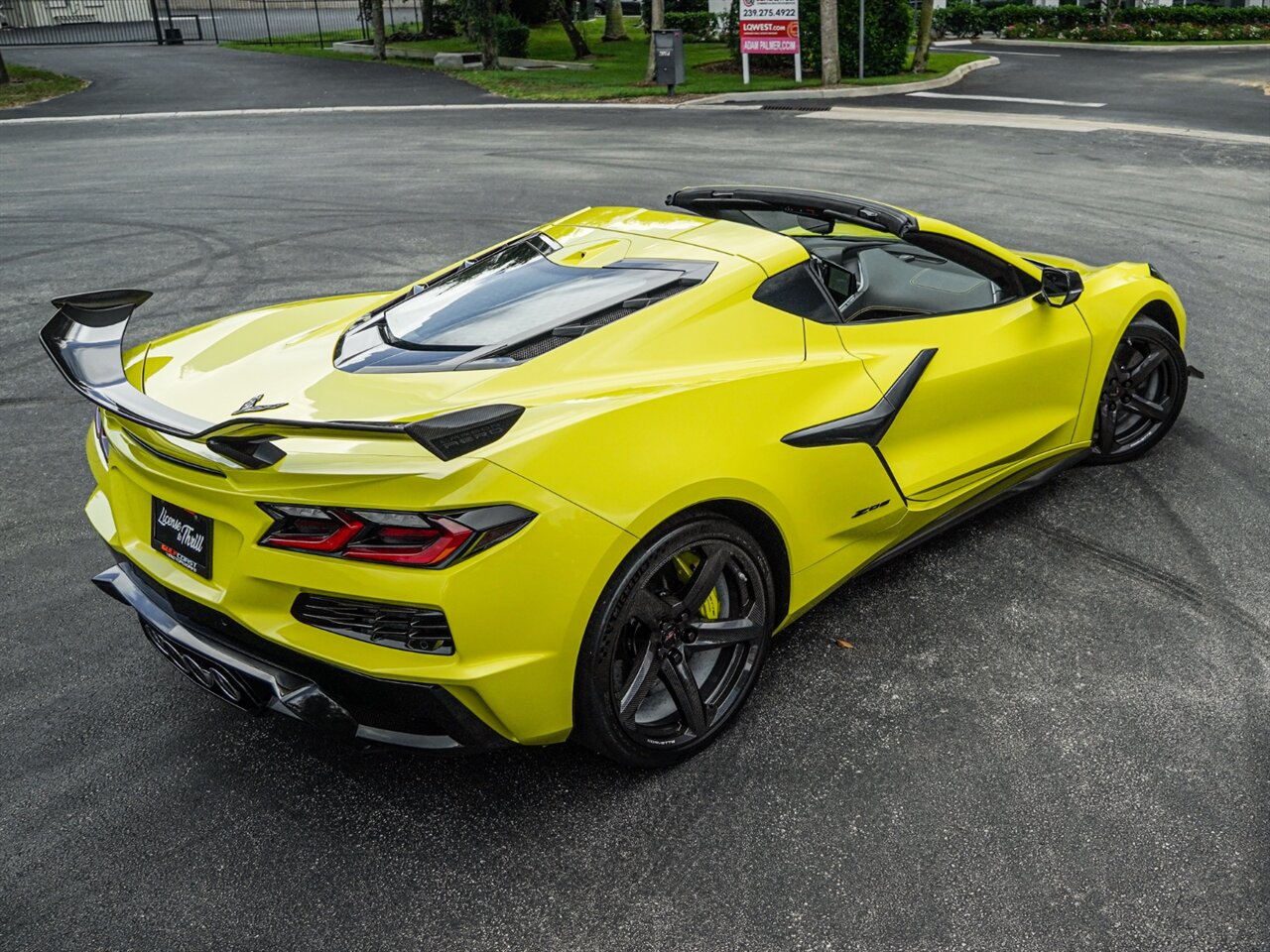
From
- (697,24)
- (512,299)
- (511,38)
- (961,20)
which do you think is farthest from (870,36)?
(512,299)

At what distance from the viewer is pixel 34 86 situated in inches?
906

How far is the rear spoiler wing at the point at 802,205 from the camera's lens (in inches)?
154

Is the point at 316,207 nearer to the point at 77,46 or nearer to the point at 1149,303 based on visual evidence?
the point at 1149,303

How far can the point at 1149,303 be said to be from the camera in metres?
5.08

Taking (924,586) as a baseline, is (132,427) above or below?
above

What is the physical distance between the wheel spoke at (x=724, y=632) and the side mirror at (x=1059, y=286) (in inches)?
78.5

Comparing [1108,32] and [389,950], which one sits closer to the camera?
[389,950]

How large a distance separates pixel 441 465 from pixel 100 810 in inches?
59.9

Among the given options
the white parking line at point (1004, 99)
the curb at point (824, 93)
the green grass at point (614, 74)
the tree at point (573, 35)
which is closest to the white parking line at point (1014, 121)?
the white parking line at point (1004, 99)

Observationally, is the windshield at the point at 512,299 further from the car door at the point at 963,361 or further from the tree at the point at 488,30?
the tree at the point at 488,30

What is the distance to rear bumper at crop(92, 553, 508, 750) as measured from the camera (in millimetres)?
2650

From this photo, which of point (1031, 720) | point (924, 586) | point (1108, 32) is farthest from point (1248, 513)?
point (1108, 32)

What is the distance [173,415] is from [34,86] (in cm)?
2448

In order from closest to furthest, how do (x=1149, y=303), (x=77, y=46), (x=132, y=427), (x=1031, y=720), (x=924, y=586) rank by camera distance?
(x=132, y=427)
(x=1031, y=720)
(x=924, y=586)
(x=1149, y=303)
(x=77, y=46)
